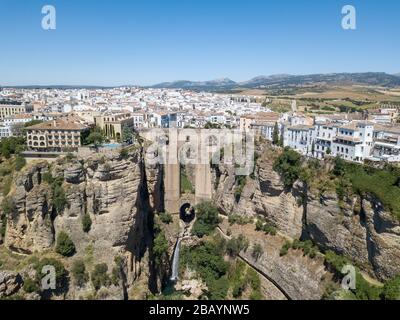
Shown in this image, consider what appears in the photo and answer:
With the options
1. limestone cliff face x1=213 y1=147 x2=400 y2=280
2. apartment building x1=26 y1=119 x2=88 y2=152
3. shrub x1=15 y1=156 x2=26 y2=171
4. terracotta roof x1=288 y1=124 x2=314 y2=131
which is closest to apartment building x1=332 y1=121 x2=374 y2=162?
terracotta roof x1=288 y1=124 x2=314 y2=131

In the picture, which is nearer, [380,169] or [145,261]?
[380,169]

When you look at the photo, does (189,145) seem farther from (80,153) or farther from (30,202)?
(30,202)

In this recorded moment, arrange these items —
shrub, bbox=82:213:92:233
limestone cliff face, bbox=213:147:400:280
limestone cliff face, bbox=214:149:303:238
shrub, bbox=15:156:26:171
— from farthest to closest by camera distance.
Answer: limestone cliff face, bbox=214:149:303:238 → shrub, bbox=15:156:26:171 → shrub, bbox=82:213:92:233 → limestone cliff face, bbox=213:147:400:280

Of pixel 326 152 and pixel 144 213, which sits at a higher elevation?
pixel 326 152

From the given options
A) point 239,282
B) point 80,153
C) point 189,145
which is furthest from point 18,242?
point 189,145

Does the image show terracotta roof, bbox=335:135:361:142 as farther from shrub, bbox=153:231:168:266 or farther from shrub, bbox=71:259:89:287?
shrub, bbox=71:259:89:287

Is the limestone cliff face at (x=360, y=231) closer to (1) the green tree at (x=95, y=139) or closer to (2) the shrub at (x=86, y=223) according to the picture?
(2) the shrub at (x=86, y=223)

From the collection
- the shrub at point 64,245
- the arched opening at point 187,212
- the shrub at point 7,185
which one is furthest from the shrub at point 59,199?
the arched opening at point 187,212
